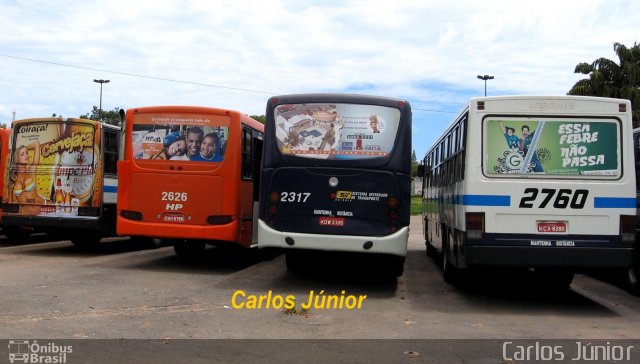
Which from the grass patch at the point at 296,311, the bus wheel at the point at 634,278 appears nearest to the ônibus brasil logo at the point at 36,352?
the grass patch at the point at 296,311

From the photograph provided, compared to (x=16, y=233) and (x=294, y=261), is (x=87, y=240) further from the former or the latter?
(x=294, y=261)

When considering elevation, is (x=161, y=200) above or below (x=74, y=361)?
above

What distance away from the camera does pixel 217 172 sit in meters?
10.5

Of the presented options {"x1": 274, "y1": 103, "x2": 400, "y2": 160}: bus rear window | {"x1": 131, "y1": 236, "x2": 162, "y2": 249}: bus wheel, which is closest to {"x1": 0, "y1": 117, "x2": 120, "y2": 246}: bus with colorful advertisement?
{"x1": 131, "y1": 236, "x2": 162, "y2": 249}: bus wheel

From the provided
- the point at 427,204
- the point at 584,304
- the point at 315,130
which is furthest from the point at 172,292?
the point at 427,204

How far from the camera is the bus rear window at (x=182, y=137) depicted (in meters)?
10.6

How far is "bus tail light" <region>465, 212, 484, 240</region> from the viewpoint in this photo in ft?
25.3

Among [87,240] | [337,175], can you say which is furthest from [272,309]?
[87,240]

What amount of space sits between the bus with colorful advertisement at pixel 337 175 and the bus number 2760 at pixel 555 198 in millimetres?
1817

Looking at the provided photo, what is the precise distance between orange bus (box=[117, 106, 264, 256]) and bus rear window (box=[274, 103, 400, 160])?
1.86 m

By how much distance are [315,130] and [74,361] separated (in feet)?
16.5

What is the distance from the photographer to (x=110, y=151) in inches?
501

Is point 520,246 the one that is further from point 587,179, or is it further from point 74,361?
point 74,361

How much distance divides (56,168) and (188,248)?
10.7 feet
